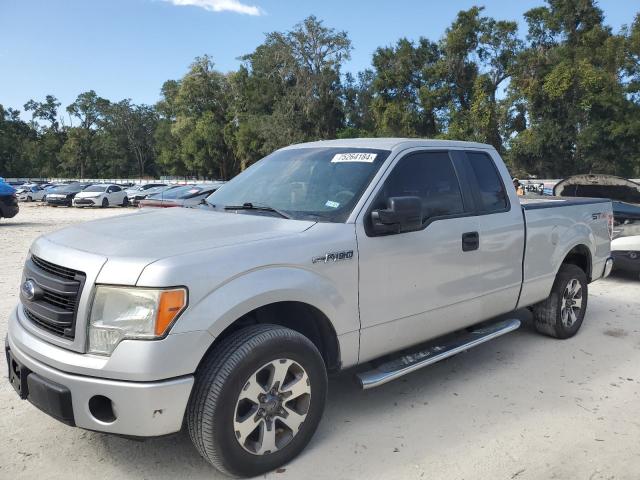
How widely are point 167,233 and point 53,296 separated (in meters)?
0.67

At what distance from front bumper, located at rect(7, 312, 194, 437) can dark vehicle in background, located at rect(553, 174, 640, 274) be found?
7.70 m

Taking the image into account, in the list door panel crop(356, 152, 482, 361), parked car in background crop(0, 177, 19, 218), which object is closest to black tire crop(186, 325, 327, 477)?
door panel crop(356, 152, 482, 361)

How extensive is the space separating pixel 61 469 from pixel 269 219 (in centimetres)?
186

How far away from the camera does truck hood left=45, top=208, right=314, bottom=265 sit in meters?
2.70

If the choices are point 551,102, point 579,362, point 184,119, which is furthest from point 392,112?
point 579,362

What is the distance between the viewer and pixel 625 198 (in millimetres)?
9234

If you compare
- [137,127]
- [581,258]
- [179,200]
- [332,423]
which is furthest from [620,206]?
[137,127]

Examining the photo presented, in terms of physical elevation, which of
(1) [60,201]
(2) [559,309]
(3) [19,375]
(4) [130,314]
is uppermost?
(4) [130,314]

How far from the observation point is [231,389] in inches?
104

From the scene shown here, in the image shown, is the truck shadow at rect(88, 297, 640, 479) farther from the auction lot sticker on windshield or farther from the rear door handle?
the auction lot sticker on windshield

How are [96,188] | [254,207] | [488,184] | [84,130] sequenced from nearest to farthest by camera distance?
1. [254,207]
2. [488,184]
3. [96,188]
4. [84,130]

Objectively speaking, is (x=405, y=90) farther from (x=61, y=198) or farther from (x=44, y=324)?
(x=44, y=324)

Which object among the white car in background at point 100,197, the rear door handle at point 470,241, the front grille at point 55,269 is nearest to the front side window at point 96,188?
the white car in background at point 100,197

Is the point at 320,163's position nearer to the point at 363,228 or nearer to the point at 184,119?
the point at 363,228
